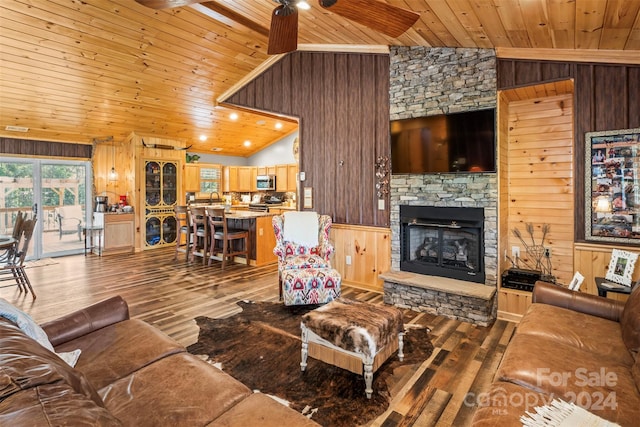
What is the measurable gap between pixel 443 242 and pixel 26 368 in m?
3.93

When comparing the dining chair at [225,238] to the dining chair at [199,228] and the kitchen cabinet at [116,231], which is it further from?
the kitchen cabinet at [116,231]

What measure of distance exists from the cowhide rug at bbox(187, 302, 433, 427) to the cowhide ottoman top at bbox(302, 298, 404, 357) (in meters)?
0.30

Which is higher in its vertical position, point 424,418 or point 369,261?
point 369,261

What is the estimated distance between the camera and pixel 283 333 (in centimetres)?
325

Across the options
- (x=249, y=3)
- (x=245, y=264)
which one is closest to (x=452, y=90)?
(x=249, y=3)

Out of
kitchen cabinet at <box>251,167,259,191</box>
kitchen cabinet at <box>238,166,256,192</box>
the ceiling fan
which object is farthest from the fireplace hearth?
kitchen cabinet at <box>238,166,256,192</box>

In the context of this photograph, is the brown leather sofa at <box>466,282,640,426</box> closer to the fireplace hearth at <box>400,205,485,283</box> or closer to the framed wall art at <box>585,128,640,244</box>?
the framed wall art at <box>585,128,640,244</box>

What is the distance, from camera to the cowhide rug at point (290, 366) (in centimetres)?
215

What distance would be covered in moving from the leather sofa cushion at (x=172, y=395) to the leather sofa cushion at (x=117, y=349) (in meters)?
0.08

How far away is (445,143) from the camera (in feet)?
12.9

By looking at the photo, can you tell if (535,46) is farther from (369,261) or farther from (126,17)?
(126,17)

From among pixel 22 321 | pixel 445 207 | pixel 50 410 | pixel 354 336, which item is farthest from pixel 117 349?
pixel 445 207

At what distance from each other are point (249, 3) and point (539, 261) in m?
4.41

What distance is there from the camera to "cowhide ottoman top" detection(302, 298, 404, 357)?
224 cm
